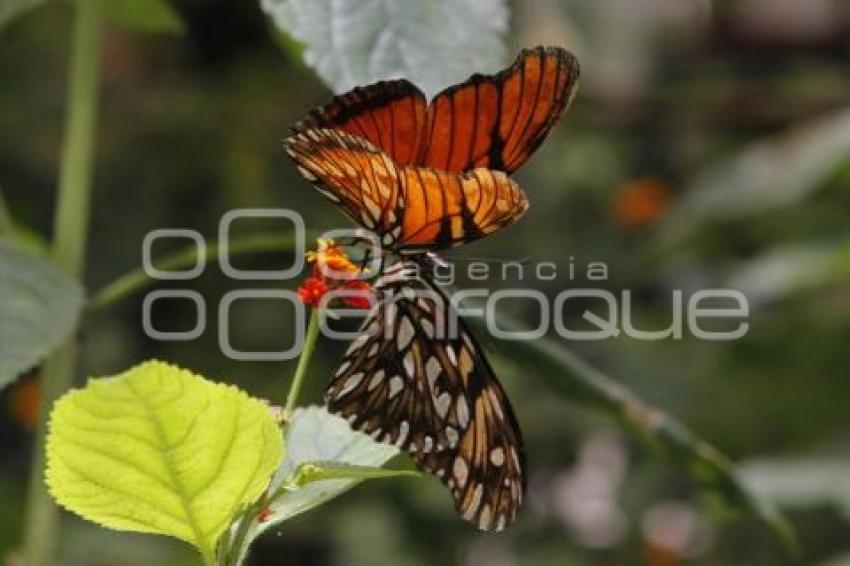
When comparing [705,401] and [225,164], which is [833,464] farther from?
[225,164]

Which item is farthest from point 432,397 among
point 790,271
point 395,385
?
point 790,271

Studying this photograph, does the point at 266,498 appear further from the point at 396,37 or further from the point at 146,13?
the point at 146,13

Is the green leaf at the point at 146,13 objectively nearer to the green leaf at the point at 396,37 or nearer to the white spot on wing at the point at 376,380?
the green leaf at the point at 396,37

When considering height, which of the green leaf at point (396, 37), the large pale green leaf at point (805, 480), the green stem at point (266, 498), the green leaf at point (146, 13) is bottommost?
the green stem at point (266, 498)

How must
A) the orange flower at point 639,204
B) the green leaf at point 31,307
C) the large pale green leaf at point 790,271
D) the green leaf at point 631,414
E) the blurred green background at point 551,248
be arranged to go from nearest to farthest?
the green leaf at point 31,307, the green leaf at point 631,414, the large pale green leaf at point 790,271, the blurred green background at point 551,248, the orange flower at point 639,204

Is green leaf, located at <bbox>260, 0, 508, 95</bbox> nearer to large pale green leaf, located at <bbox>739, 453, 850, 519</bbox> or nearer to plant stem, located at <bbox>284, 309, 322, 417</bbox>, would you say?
plant stem, located at <bbox>284, 309, 322, 417</bbox>

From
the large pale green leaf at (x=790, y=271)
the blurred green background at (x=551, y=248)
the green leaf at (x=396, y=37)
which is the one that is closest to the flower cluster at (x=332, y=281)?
the green leaf at (x=396, y=37)

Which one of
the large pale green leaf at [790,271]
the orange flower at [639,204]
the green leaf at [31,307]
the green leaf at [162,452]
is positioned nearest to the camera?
the green leaf at [162,452]

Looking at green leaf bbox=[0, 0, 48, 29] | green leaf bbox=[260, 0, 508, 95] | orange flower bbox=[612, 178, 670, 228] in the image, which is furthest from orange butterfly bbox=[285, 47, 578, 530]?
orange flower bbox=[612, 178, 670, 228]
